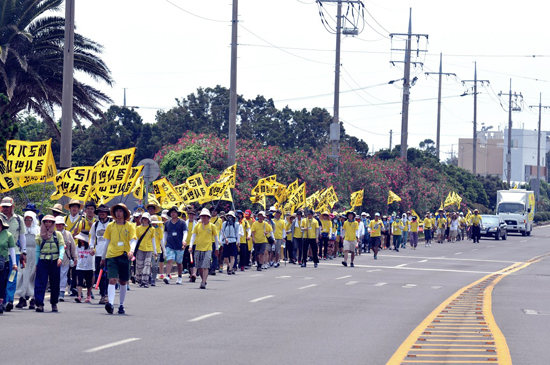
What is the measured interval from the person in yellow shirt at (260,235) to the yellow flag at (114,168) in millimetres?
6217

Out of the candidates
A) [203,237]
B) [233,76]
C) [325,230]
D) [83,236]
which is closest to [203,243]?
[203,237]

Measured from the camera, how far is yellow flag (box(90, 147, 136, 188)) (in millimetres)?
21625

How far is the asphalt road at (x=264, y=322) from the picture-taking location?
35.2 ft

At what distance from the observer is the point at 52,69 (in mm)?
27859

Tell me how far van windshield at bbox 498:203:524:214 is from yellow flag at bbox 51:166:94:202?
1838 inches

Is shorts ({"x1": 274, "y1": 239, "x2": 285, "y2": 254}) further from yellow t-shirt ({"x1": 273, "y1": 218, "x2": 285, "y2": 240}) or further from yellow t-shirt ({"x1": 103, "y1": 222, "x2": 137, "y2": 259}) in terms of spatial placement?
yellow t-shirt ({"x1": 103, "y1": 222, "x2": 137, "y2": 259})

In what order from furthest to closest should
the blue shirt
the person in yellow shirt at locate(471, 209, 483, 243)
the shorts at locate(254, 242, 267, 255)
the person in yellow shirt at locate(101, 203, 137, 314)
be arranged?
1. the person in yellow shirt at locate(471, 209, 483, 243)
2. the shorts at locate(254, 242, 267, 255)
3. the blue shirt
4. the person in yellow shirt at locate(101, 203, 137, 314)

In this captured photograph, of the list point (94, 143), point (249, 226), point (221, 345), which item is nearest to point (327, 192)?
point (249, 226)

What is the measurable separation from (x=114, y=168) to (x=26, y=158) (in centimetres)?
209

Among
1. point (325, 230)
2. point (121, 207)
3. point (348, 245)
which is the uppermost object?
point (121, 207)

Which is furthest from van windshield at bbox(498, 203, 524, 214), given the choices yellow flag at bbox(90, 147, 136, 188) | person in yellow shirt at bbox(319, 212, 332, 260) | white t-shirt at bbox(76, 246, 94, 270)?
white t-shirt at bbox(76, 246, 94, 270)

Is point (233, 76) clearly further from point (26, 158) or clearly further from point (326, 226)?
point (26, 158)

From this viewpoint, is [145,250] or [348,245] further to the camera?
[348,245]

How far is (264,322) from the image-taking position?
1410cm
